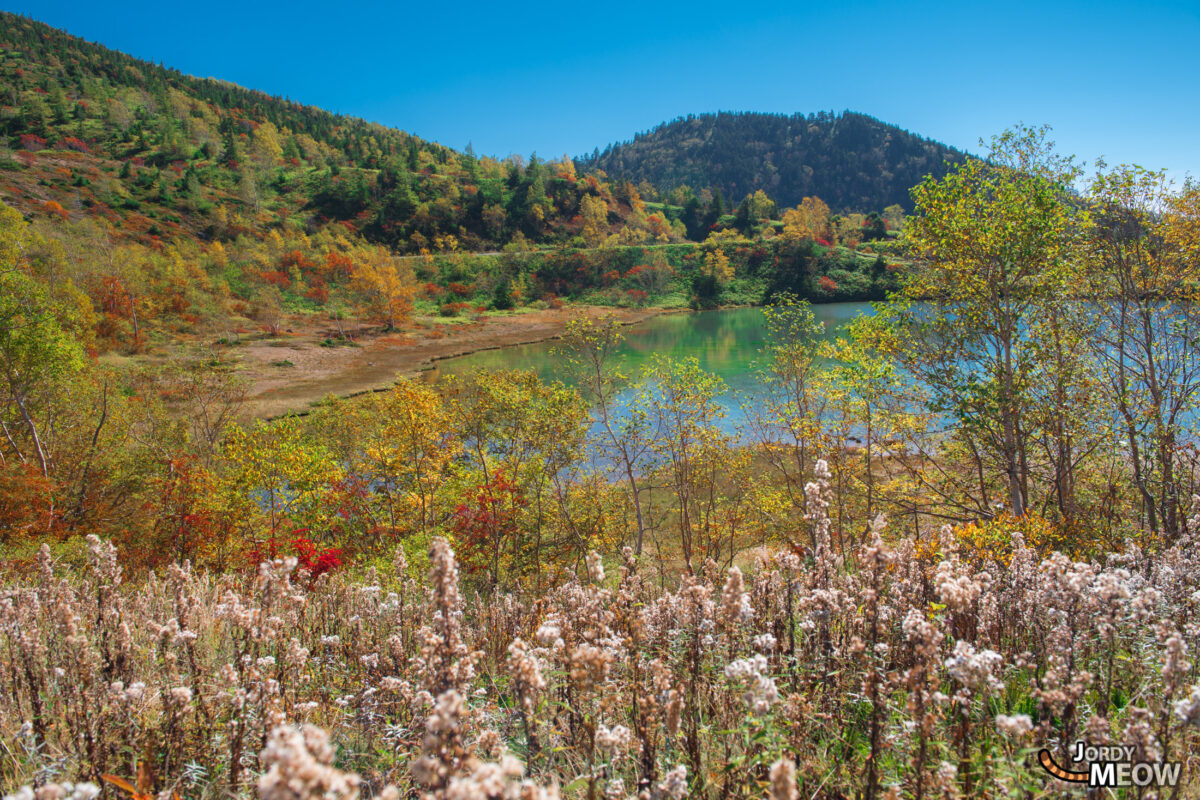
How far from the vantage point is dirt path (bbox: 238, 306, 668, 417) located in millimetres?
43081

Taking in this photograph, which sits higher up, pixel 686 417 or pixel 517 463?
pixel 686 417

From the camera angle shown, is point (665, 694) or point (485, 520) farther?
point (485, 520)

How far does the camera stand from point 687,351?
186 feet

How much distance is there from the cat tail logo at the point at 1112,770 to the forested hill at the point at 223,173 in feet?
A: 376

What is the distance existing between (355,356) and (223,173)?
102 meters

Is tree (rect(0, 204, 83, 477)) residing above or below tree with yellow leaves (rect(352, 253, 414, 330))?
below

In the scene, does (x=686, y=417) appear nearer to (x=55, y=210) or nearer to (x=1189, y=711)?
(x=1189, y=711)

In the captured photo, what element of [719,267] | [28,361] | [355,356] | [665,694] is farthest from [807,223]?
[665,694]

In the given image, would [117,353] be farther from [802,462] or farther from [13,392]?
[802,462]

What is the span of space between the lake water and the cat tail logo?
2706 cm

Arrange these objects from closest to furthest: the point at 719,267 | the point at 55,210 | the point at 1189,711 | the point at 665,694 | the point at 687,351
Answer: the point at 1189,711, the point at 665,694, the point at 687,351, the point at 55,210, the point at 719,267

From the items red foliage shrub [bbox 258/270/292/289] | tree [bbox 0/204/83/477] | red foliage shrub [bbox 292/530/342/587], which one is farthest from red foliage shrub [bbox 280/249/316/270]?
red foliage shrub [bbox 292/530/342/587]

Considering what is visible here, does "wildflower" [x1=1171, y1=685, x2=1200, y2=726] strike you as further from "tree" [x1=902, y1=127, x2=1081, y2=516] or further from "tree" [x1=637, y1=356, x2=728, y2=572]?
"tree" [x1=637, y1=356, x2=728, y2=572]

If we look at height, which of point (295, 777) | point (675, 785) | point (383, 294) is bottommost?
point (675, 785)
